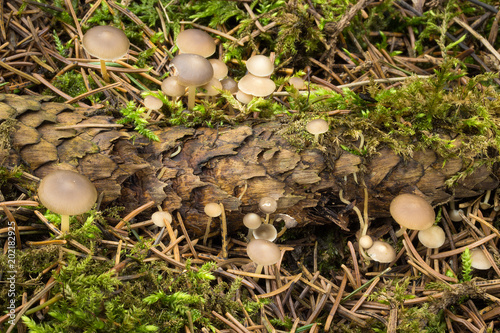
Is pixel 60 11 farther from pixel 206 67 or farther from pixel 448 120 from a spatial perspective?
pixel 448 120

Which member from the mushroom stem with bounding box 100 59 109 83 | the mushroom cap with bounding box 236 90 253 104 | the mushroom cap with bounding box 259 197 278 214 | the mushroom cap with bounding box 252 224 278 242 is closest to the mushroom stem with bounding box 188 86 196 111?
the mushroom cap with bounding box 236 90 253 104

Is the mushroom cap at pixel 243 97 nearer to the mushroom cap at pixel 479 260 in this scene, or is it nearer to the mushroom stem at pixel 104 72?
the mushroom stem at pixel 104 72

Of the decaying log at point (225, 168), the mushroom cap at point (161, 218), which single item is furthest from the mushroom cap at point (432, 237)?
the mushroom cap at point (161, 218)

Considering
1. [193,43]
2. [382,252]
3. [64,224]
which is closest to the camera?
[64,224]

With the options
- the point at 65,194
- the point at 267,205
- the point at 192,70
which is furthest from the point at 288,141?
the point at 65,194

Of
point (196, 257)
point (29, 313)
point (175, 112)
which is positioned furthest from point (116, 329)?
point (175, 112)

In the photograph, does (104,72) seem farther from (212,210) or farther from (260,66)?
(212,210)

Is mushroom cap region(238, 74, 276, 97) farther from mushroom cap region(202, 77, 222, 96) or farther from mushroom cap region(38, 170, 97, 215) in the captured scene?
mushroom cap region(38, 170, 97, 215)
